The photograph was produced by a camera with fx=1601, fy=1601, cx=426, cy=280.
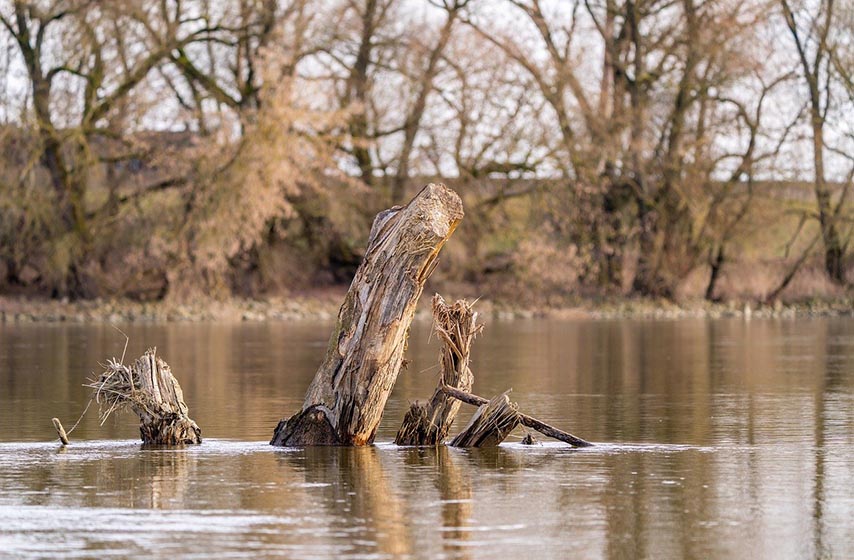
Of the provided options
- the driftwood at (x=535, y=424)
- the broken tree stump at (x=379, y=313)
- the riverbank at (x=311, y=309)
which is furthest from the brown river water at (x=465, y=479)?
the riverbank at (x=311, y=309)

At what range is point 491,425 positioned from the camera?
12.9 m

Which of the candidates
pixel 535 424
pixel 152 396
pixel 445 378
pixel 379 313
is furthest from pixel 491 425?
pixel 152 396

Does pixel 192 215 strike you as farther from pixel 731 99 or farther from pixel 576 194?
pixel 731 99

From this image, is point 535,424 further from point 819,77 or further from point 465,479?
point 819,77

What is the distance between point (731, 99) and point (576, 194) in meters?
5.31

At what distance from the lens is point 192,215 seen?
1650 inches

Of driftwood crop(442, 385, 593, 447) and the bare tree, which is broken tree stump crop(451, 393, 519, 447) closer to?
driftwood crop(442, 385, 593, 447)

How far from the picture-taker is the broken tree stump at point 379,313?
12.6 metres

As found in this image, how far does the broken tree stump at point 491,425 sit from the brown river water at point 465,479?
0.22 m

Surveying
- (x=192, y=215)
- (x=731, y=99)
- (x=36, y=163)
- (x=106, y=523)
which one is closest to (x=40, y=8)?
(x=36, y=163)

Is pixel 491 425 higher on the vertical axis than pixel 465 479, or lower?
higher

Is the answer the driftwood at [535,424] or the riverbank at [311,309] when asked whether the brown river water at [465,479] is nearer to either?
the driftwood at [535,424]

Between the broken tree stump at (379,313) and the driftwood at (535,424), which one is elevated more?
the broken tree stump at (379,313)

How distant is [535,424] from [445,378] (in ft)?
3.14
